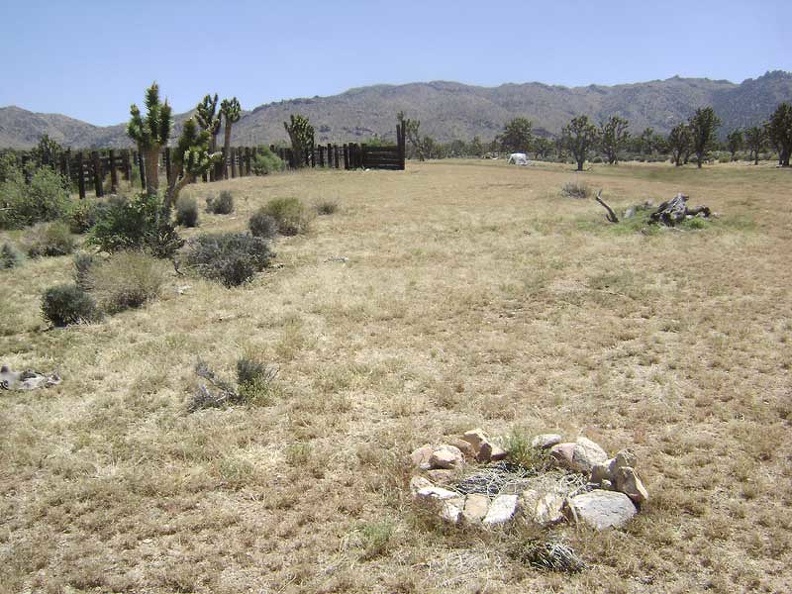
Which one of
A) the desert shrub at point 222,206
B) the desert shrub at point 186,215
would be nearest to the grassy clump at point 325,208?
the desert shrub at point 222,206

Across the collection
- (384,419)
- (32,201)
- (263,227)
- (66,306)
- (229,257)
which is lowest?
(384,419)

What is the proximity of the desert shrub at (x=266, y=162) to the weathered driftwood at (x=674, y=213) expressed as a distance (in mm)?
27232

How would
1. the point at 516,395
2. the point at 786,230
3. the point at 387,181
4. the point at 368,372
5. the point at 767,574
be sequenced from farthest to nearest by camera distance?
the point at 387,181, the point at 786,230, the point at 368,372, the point at 516,395, the point at 767,574

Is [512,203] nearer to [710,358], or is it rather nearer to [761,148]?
[710,358]

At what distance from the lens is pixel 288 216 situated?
1725 cm

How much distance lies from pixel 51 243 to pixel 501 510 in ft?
47.5

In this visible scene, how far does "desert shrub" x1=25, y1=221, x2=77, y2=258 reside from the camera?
14.6 meters

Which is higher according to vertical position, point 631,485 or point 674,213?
point 674,213

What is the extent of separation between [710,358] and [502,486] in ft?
14.5

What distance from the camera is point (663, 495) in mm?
4652

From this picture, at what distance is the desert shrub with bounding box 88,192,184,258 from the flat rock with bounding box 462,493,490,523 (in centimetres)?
1066

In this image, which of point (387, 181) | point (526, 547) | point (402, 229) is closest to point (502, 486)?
point (526, 547)

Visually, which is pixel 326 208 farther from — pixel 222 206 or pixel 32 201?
pixel 32 201

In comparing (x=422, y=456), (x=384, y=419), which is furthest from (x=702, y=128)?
(x=422, y=456)
